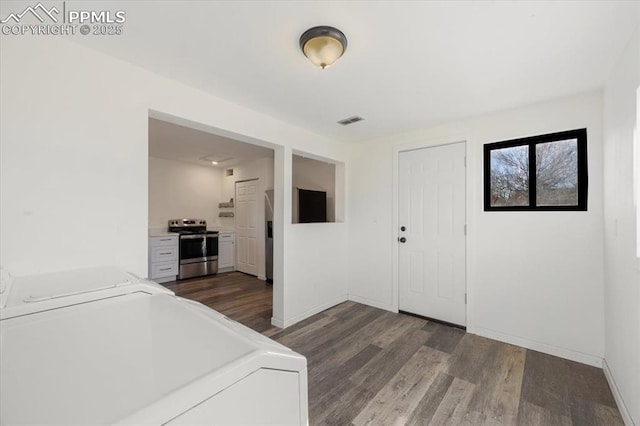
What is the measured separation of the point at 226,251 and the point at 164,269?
1245 mm

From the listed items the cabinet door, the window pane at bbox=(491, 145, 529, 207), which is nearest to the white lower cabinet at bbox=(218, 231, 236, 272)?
the cabinet door

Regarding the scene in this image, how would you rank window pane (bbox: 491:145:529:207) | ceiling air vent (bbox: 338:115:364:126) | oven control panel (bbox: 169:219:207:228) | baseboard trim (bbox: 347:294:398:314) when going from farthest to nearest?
oven control panel (bbox: 169:219:207:228) → baseboard trim (bbox: 347:294:398:314) → ceiling air vent (bbox: 338:115:364:126) → window pane (bbox: 491:145:529:207)

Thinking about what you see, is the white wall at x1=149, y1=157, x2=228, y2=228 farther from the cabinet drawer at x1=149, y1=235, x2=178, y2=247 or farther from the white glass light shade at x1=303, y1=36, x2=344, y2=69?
the white glass light shade at x1=303, y1=36, x2=344, y2=69

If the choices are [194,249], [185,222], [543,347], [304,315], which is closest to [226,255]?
[194,249]

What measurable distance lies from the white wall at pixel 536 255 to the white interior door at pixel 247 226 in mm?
3420

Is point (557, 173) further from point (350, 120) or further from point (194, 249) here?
point (194, 249)

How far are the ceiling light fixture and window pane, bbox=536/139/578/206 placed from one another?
2.23 meters

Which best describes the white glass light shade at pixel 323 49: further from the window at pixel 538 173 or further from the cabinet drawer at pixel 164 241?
the cabinet drawer at pixel 164 241

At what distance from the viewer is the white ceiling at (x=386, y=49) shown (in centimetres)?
141

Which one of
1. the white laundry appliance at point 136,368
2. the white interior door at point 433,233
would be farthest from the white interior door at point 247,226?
the white laundry appliance at point 136,368

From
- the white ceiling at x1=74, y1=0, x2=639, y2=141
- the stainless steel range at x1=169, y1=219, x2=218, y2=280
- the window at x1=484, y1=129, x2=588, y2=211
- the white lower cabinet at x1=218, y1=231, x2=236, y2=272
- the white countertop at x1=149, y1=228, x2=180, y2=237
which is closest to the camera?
the white ceiling at x1=74, y1=0, x2=639, y2=141

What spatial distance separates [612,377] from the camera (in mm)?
1971

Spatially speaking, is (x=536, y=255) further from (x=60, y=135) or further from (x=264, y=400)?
(x=60, y=135)

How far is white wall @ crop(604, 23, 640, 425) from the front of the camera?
1.53 meters
